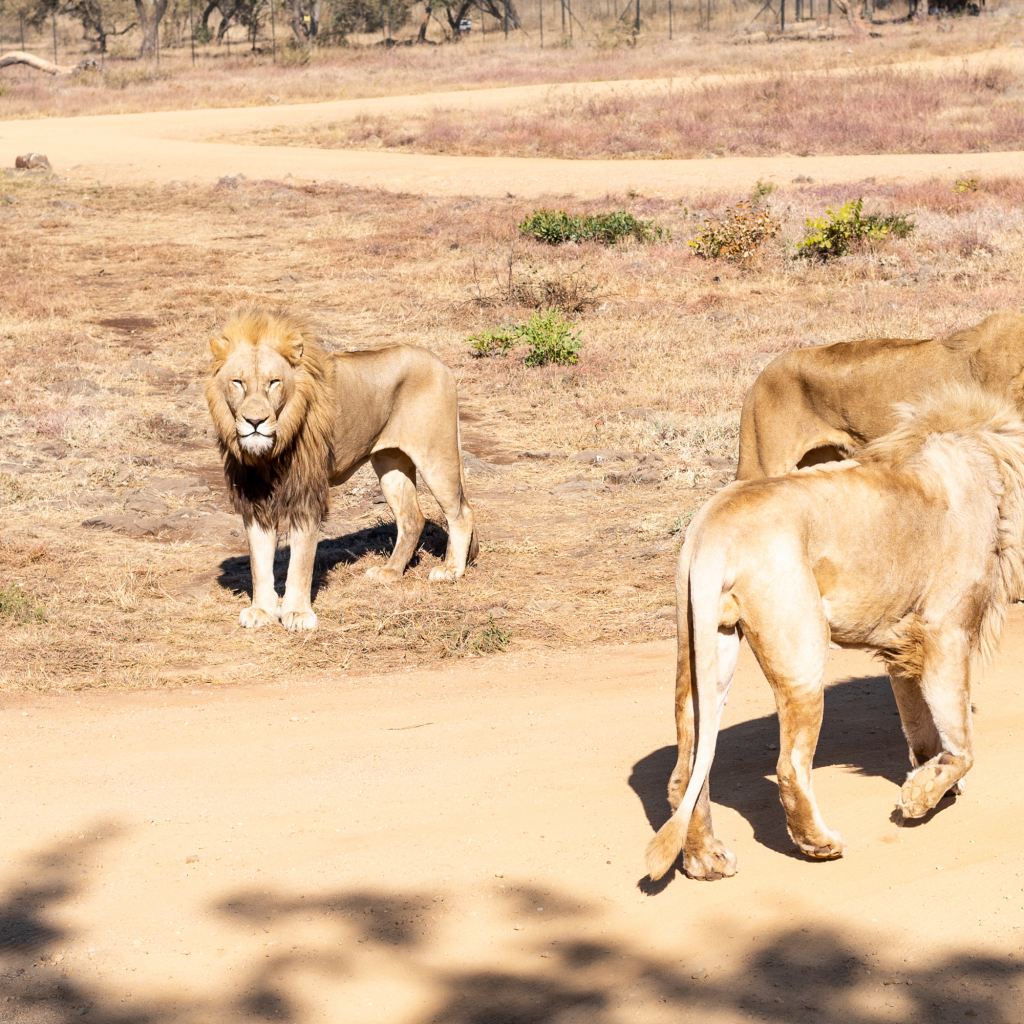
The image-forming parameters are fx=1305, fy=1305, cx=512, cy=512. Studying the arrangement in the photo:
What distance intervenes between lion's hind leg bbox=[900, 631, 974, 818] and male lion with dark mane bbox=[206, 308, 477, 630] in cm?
391

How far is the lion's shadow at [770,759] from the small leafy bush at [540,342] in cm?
854

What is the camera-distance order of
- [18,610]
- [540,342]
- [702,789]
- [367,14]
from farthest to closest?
[367,14], [540,342], [18,610], [702,789]

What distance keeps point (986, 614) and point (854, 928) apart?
1247 mm

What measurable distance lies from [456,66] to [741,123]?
79.7ft

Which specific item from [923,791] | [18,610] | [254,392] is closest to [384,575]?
[254,392]

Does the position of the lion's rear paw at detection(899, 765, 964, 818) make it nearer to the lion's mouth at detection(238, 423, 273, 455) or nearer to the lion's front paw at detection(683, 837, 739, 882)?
the lion's front paw at detection(683, 837, 739, 882)

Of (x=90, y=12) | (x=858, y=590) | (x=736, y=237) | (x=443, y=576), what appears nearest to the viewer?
(x=858, y=590)

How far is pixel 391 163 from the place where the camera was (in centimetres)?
3020

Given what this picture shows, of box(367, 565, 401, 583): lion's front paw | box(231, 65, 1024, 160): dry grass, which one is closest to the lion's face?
box(367, 565, 401, 583): lion's front paw

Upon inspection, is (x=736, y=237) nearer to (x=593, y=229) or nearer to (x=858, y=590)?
(x=593, y=229)

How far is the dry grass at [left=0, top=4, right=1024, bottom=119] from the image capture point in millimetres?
44859

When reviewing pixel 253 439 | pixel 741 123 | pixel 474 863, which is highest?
pixel 741 123

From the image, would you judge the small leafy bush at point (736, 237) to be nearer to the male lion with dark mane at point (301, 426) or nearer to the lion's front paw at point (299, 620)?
the male lion with dark mane at point (301, 426)

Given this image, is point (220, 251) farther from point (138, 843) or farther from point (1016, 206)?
point (138, 843)
